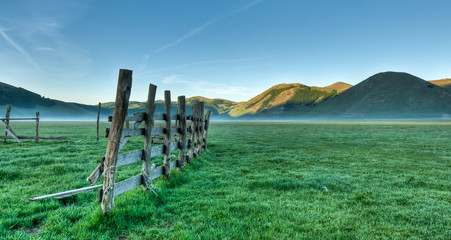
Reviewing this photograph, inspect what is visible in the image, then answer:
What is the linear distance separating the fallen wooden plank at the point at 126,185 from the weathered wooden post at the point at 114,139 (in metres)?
0.25

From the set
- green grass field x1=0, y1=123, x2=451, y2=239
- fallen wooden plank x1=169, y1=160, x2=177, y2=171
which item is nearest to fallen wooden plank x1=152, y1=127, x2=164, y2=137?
fallen wooden plank x1=169, y1=160, x2=177, y2=171

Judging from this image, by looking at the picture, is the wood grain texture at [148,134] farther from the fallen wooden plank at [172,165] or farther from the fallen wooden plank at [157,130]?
the fallen wooden plank at [172,165]

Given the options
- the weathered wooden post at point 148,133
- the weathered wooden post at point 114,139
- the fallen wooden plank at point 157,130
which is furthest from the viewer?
the fallen wooden plank at point 157,130

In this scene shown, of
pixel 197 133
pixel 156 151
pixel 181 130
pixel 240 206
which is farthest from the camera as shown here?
pixel 197 133

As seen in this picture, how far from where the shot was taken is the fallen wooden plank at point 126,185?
5215mm

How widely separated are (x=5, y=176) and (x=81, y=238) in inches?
285

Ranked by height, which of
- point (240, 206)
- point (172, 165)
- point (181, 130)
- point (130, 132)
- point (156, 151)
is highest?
point (130, 132)

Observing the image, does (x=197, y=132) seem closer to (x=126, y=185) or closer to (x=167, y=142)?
(x=167, y=142)

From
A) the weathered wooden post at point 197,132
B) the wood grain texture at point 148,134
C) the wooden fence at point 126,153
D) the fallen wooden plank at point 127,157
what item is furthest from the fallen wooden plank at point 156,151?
the weathered wooden post at point 197,132

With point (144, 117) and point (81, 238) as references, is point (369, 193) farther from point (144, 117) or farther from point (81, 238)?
point (81, 238)

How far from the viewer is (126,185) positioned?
5633 mm

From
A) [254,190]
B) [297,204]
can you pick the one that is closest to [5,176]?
[254,190]

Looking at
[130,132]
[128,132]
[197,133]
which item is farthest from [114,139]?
[197,133]

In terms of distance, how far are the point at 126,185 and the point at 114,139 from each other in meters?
1.44
